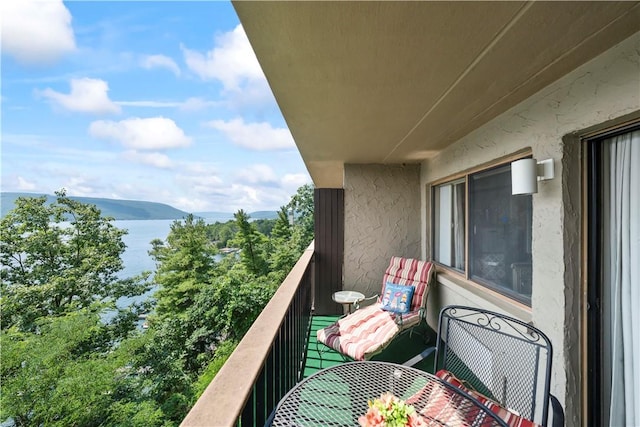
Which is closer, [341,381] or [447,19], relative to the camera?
[447,19]

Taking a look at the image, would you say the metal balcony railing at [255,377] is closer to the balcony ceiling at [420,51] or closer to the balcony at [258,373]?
the balcony at [258,373]

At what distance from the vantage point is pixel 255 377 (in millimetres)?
1180

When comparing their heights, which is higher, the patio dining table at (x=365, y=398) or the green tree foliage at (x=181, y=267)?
the patio dining table at (x=365, y=398)

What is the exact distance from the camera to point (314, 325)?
439cm

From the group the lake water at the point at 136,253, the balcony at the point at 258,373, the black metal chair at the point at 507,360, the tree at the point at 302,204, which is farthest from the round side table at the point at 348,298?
the tree at the point at 302,204

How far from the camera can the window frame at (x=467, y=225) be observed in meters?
2.42

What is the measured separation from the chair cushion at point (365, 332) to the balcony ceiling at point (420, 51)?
2.06 meters

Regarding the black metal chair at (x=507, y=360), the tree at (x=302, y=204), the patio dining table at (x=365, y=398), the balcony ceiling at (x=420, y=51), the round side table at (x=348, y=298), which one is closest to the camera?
the balcony ceiling at (x=420, y=51)

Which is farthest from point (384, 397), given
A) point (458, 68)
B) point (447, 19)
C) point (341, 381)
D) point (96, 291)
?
point (96, 291)

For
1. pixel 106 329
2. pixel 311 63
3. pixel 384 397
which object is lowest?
pixel 106 329

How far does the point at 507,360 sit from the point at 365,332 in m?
1.40

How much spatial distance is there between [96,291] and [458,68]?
21766mm

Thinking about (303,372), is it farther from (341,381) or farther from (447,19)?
(447,19)

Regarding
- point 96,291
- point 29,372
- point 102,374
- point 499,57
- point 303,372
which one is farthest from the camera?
point 96,291
